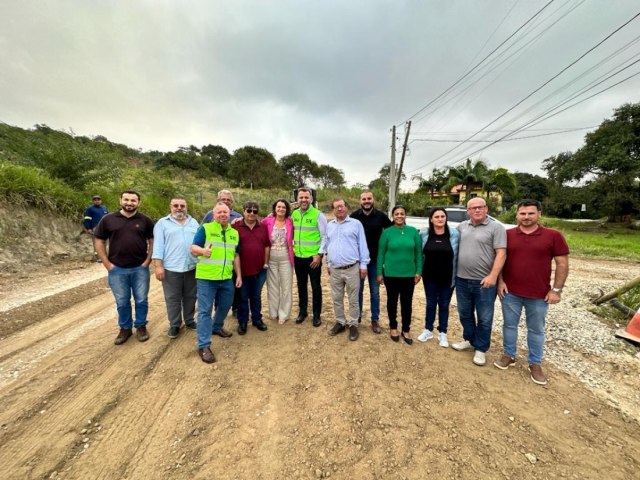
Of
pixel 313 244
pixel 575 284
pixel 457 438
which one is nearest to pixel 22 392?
pixel 313 244

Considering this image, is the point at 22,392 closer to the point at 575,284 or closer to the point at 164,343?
the point at 164,343

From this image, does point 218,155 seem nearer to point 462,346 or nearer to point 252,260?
point 252,260

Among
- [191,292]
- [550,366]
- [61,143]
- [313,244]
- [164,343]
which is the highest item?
[61,143]

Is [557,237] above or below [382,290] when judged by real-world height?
above

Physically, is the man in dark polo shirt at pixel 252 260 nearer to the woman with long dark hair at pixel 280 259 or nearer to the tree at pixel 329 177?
the woman with long dark hair at pixel 280 259

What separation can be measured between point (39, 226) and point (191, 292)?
680 cm

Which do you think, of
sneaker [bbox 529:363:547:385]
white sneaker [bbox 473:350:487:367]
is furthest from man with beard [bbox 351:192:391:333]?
sneaker [bbox 529:363:547:385]

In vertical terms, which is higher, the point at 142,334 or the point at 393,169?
the point at 393,169

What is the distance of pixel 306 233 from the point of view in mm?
3578

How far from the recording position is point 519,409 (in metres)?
2.32

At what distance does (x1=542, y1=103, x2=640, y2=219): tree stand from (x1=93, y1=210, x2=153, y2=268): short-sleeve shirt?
26.8 meters

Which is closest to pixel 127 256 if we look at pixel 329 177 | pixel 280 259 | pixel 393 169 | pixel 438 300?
pixel 280 259

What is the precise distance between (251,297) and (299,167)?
38427 mm

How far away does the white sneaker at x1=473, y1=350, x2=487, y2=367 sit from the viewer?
9.64ft
